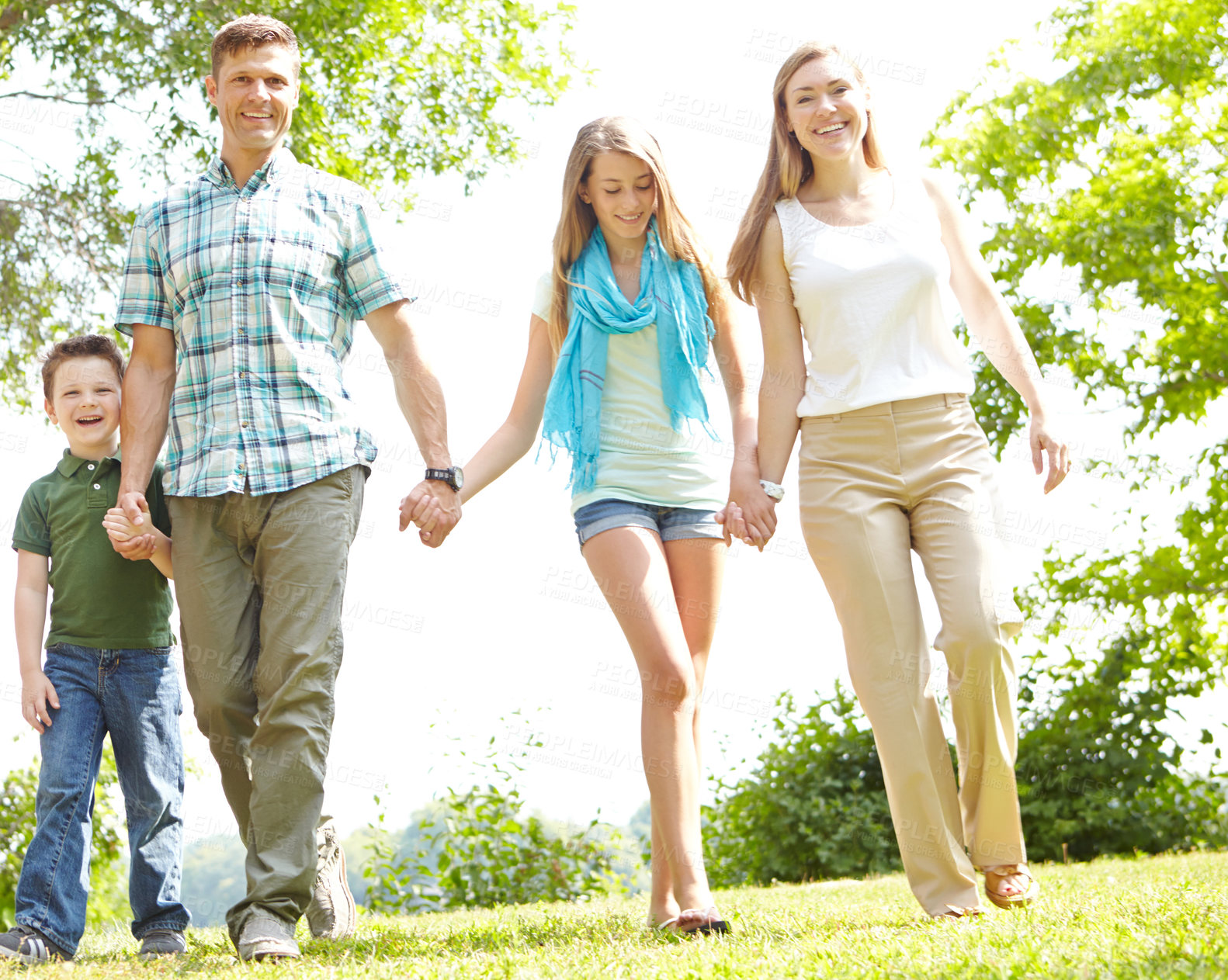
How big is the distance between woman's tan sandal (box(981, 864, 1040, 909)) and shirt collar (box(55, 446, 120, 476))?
311 centimetres

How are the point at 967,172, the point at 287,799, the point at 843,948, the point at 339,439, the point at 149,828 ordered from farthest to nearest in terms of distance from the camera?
the point at 967,172, the point at 149,828, the point at 339,439, the point at 287,799, the point at 843,948

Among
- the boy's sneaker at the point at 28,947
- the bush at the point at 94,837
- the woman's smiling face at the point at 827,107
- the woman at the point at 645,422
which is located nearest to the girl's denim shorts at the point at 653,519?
the woman at the point at 645,422

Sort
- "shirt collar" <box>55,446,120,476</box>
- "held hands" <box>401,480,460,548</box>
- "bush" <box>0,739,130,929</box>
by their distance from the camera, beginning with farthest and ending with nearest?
"bush" <box>0,739,130,929</box>
"shirt collar" <box>55,446,120,476</box>
"held hands" <box>401,480,460,548</box>

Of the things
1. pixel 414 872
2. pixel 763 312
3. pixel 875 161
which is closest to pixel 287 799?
pixel 763 312

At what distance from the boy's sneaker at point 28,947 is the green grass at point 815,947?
0.12 metres

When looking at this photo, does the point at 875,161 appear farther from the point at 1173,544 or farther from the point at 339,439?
the point at 1173,544

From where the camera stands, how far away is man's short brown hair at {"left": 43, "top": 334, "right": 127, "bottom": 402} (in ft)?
13.0

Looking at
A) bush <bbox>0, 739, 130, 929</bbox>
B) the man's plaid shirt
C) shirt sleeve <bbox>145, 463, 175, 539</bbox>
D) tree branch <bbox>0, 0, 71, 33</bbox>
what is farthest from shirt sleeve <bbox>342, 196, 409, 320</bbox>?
tree branch <bbox>0, 0, 71, 33</bbox>

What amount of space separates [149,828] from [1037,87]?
12.1 meters

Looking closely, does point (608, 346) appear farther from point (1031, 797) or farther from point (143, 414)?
point (1031, 797)

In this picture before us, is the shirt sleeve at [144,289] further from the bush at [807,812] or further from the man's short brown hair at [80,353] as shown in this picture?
the bush at [807,812]

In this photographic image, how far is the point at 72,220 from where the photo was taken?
31.1 ft

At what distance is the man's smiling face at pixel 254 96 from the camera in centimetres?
351

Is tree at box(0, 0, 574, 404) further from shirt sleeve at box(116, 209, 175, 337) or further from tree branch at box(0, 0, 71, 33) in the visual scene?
shirt sleeve at box(116, 209, 175, 337)
